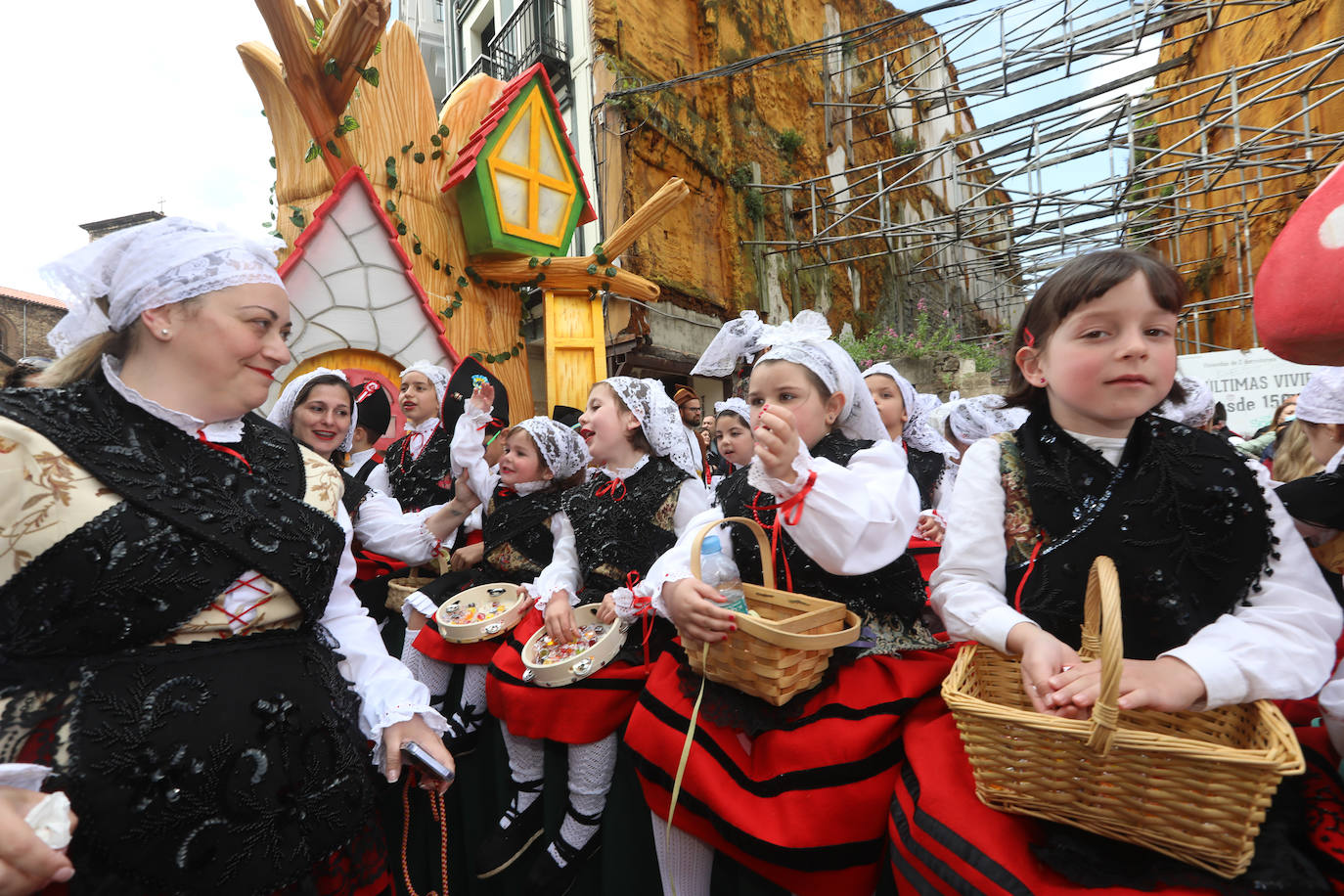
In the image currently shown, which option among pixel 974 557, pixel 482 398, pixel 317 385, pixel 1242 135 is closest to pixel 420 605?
pixel 482 398

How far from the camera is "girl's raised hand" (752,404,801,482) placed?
5.28ft

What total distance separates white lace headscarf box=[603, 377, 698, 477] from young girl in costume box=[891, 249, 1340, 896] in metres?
1.52

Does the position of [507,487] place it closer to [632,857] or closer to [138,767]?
[632,857]

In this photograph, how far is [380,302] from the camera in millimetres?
6289

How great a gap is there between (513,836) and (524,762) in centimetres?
28

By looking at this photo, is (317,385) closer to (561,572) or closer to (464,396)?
(464,396)

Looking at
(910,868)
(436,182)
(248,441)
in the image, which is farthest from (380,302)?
(910,868)

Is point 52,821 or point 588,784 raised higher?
point 52,821

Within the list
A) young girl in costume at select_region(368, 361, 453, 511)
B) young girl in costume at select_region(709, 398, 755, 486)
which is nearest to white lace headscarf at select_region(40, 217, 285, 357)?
young girl in costume at select_region(368, 361, 453, 511)

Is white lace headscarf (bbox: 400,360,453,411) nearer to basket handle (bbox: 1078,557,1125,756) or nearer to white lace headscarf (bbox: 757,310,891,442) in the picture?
white lace headscarf (bbox: 757,310,891,442)

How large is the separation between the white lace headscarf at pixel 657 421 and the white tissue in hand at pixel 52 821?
221 cm

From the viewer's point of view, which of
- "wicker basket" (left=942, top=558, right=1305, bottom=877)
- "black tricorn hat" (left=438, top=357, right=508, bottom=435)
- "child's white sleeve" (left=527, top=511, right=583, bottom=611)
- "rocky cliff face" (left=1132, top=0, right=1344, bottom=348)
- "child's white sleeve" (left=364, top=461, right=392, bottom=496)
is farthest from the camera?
"rocky cliff face" (left=1132, top=0, right=1344, bottom=348)

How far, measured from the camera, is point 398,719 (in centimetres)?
155

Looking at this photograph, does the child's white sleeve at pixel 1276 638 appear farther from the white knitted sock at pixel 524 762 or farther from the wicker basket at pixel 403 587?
the wicker basket at pixel 403 587
